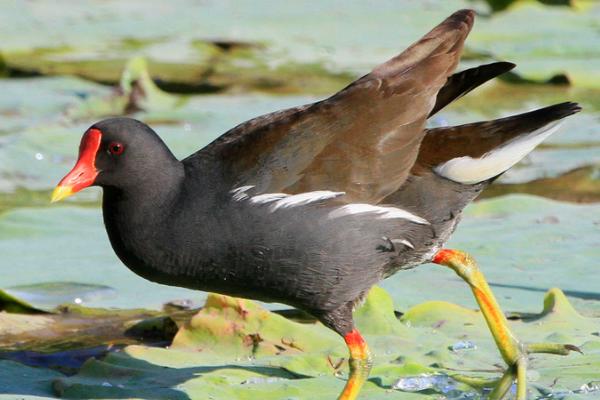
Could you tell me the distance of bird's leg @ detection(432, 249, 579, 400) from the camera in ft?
10.6

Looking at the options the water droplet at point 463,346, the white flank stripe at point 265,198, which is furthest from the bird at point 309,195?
the water droplet at point 463,346

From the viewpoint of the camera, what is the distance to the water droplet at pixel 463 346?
3.44m

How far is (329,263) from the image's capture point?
3.25 m

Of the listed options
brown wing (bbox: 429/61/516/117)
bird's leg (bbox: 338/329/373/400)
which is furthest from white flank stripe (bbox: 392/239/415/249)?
brown wing (bbox: 429/61/516/117)

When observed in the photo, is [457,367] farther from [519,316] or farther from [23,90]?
[23,90]

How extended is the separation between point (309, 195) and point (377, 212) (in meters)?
0.19

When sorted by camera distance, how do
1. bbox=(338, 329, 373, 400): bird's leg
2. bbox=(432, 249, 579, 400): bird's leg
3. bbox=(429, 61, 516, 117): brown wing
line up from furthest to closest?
bbox=(429, 61, 516, 117): brown wing < bbox=(432, 249, 579, 400): bird's leg < bbox=(338, 329, 373, 400): bird's leg

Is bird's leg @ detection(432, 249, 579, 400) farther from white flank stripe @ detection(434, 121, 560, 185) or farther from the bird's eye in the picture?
the bird's eye

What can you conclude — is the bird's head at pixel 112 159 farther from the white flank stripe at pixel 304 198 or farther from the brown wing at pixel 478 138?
the brown wing at pixel 478 138

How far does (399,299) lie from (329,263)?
24.6 inches

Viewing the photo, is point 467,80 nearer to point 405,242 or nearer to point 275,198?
point 405,242

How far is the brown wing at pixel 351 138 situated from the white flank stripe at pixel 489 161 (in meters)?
0.13

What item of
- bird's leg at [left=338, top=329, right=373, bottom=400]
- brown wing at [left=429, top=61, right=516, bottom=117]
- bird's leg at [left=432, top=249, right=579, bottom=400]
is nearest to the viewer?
bird's leg at [left=338, top=329, right=373, bottom=400]

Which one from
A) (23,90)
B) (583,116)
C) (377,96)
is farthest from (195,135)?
(377,96)
